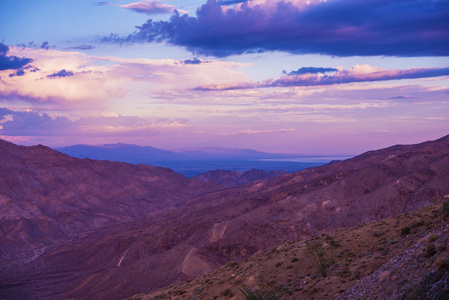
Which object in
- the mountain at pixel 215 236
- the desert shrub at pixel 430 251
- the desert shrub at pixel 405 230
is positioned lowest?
the mountain at pixel 215 236

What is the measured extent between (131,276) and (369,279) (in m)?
45.6

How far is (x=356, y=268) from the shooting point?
15.6 metres

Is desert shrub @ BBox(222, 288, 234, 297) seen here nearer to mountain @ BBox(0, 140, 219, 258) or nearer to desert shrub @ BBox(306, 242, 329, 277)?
desert shrub @ BBox(306, 242, 329, 277)

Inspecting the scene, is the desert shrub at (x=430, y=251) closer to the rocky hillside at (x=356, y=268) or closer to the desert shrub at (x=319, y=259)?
the rocky hillside at (x=356, y=268)

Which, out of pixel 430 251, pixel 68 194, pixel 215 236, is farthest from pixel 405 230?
pixel 68 194

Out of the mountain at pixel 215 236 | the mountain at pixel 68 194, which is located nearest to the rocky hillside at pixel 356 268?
the mountain at pixel 215 236

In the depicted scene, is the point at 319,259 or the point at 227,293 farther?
the point at 227,293

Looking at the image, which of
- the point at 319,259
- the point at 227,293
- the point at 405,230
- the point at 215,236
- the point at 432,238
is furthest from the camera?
the point at 215,236

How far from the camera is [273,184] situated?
116125 mm

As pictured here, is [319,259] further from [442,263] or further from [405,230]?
[442,263]

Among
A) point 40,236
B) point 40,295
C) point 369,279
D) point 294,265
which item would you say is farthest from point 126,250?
point 369,279

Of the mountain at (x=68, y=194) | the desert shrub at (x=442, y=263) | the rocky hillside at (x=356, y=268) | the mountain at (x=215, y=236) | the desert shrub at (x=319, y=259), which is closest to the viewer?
the desert shrub at (x=442, y=263)

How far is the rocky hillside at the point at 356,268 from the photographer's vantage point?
36.6 feet

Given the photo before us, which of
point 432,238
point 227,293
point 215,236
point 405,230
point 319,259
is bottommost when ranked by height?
point 215,236
